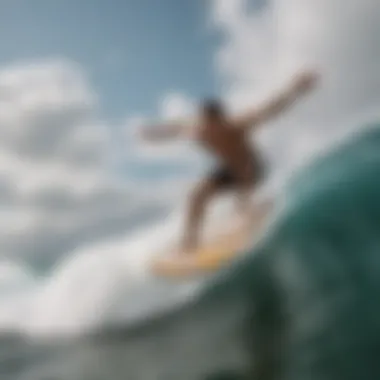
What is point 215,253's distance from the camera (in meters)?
1.89

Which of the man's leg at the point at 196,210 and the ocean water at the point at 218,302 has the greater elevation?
the man's leg at the point at 196,210

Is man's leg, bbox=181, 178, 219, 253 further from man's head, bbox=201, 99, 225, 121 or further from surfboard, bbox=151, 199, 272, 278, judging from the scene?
man's head, bbox=201, 99, 225, 121

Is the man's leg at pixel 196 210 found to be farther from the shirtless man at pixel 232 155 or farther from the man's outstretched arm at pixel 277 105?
the man's outstretched arm at pixel 277 105

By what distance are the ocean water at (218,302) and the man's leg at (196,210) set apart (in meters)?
0.03

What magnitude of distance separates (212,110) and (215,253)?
1.01 ft

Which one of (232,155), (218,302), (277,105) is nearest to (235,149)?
(232,155)

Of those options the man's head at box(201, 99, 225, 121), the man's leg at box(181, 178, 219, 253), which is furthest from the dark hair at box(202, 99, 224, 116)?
the man's leg at box(181, 178, 219, 253)

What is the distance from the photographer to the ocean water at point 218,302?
6.07 ft

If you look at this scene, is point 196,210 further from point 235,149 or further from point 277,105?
point 277,105

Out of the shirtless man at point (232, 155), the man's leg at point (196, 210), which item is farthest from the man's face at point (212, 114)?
the man's leg at point (196, 210)

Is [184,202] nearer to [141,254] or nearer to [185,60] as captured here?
[141,254]

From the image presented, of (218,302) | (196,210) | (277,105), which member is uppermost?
(277,105)

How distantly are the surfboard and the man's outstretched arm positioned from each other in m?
0.19

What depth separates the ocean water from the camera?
1.85 meters
